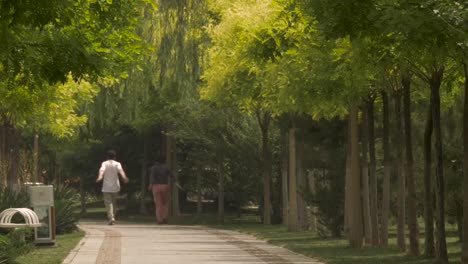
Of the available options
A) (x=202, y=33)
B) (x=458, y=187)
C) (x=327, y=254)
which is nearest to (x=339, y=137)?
Answer: (x=458, y=187)

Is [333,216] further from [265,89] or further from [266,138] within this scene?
[266,138]

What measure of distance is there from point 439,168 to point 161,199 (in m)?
22.7

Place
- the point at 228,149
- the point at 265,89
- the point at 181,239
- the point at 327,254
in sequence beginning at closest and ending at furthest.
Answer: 1. the point at 327,254
2. the point at 265,89
3. the point at 181,239
4. the point at 228,149

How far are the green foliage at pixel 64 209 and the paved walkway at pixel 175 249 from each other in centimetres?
62

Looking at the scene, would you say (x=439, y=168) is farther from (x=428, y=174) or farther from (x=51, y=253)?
(x=51, y=253)

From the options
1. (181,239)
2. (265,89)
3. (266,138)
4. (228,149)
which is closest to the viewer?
(265,89)

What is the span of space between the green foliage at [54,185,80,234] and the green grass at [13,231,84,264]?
178cm

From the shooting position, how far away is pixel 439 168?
21.2 m

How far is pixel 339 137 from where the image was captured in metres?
32.1

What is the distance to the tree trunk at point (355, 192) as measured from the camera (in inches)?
1062

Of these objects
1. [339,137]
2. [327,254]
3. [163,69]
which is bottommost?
[327,254]

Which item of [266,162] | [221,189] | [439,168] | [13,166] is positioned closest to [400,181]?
[439,168]

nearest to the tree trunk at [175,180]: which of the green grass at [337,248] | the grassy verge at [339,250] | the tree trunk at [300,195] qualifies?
the green grass at [337,248]

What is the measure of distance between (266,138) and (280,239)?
947cm
